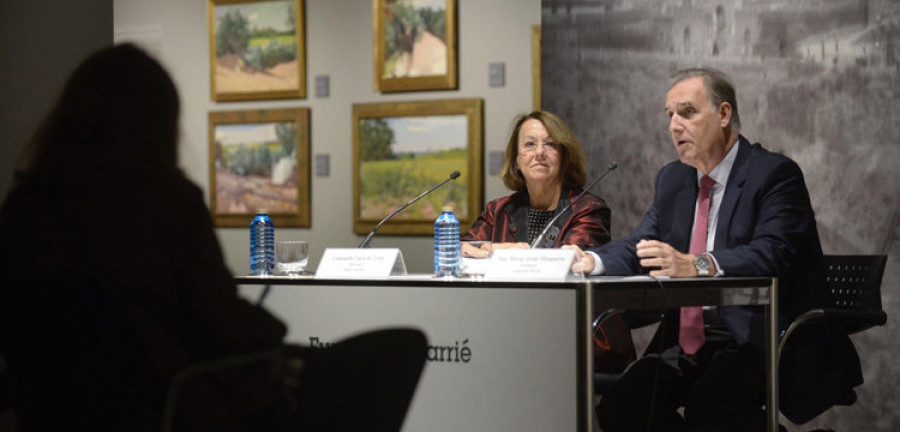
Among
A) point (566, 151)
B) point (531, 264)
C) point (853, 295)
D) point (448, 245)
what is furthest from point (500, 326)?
point (566, 151)

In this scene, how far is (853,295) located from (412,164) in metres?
2.71

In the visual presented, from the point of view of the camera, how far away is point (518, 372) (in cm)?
241

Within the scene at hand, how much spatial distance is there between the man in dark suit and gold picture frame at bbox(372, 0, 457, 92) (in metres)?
2.16

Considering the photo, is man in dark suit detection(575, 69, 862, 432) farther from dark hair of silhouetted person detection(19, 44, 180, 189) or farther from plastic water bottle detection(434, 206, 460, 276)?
dark hair of silhouetted person detection(19, 44, 180, 189)

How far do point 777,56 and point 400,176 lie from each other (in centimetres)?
220

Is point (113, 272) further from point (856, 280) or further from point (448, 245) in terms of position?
point (856, 280)

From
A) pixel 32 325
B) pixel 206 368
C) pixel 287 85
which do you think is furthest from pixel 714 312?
pixel 287 85

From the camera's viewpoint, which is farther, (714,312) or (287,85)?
(287,85)

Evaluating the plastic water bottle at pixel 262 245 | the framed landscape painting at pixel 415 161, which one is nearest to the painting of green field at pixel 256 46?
the framed landscape painting at pixel 415 161

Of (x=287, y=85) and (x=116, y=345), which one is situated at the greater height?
(x=287, y=85)

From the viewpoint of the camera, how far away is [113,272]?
1779 millimetres

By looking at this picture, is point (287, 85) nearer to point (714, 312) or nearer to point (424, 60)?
point (424, 60)

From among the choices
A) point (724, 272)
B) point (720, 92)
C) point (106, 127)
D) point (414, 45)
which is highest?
point (414, 45)

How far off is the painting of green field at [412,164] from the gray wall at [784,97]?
0.92 metres
